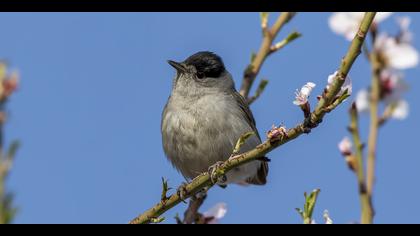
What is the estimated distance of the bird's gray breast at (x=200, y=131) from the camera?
693 cm

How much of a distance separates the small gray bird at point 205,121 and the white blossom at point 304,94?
13.5ft

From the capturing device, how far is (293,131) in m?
2.37

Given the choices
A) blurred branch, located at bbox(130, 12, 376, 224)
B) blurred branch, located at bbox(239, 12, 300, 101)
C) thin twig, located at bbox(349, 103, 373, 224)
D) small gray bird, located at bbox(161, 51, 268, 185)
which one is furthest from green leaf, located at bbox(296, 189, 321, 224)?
small gray bird, located at bbox(161, 51, 268, 185)

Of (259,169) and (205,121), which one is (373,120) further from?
(259,169)

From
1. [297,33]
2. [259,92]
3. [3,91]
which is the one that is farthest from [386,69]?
[259,92]

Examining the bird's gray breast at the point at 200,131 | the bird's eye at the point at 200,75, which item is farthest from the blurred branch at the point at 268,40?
the bird's eye at the point at 200,75

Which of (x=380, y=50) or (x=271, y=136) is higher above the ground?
(x=271, y=136)

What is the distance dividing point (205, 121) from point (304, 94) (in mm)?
4613

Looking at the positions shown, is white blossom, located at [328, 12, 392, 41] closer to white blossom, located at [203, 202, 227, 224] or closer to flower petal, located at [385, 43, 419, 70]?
flower petal, located at [385, 43, 419, 70]

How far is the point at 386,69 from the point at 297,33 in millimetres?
3114

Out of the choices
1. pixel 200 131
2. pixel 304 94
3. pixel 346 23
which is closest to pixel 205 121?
pixel 200 131

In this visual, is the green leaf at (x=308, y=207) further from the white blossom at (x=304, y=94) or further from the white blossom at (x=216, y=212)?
the white blossom at (x=216, y=212)

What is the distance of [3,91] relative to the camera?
2053 millimetres
